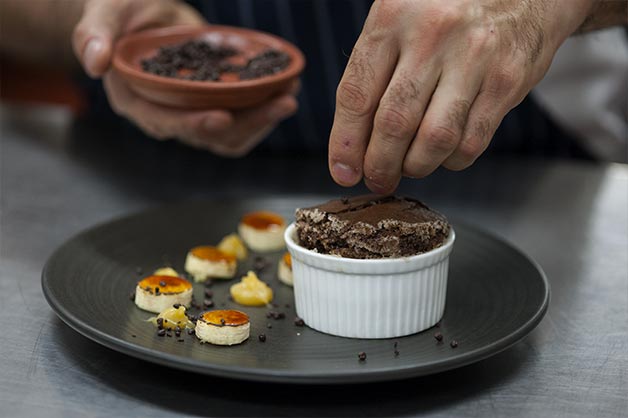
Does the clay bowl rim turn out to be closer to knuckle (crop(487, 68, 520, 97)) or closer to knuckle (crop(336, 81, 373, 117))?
knuckle (crop(336, 81, 373, 117))

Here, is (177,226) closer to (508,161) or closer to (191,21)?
(191,21)

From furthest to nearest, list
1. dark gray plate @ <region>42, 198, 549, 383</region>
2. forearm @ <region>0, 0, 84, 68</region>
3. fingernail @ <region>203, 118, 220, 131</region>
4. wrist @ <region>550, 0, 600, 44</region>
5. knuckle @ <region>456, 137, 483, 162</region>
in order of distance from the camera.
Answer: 1. forearm @ <region>0, 0, 84, 68</region>
2. fingernail @ <region>203, 118, 220, 131</region>
3. wrist @ <region>550, 0, 600, 44</region>
4. knuckle @ <region>456, 137, 483, 162</region>
5. dark gray plate @ <region>42, 198, 549, 383</region>

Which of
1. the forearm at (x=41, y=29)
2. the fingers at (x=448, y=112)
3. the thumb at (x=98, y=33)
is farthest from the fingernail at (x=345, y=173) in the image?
the forearm at (x=41, y=29)

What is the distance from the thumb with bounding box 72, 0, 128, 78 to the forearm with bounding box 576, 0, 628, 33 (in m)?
1.07

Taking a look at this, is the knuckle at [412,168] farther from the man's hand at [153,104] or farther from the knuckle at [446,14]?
the man's hand at [153,104]

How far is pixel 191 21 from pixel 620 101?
48.4 inches

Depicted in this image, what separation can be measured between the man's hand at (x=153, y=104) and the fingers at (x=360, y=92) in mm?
648

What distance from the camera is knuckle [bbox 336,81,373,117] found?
55.3 inches

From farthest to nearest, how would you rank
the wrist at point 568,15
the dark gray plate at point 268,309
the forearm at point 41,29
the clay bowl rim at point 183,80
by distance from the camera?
1. the forearm at point 41,29
2. the clay bowl rim at point 183,80
3. the wrist at point 568,15
4. the dark gray plate at point 268,309

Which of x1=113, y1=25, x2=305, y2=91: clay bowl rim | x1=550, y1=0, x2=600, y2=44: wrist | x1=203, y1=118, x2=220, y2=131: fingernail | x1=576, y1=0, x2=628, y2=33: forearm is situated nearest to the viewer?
x1=550, y1=0, x2=600, y2=44: wrist

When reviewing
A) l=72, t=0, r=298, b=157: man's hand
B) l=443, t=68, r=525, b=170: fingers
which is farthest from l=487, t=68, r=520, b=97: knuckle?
l=72, t=0, r=298, b=157: man's hand

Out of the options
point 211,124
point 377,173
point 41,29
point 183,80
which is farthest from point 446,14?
point 41,29

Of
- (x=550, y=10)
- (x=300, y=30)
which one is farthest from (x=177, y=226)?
(x=550, y=10)

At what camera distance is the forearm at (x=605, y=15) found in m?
1.64
